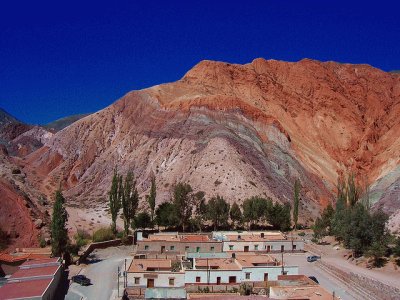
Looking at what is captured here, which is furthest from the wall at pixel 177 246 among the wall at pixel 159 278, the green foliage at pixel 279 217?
the green foliage at pixel 279 217

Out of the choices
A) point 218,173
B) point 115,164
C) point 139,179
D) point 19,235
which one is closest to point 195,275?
point 19,235

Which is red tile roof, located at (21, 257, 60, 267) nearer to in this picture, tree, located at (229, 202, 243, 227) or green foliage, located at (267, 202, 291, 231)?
tree, located at (229, 202, 243, 227)

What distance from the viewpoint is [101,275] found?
42.2 metres

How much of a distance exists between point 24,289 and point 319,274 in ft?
82.5

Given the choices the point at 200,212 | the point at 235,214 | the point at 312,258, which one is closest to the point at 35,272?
the point at 312,258

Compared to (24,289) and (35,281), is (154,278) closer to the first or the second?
(35,281)

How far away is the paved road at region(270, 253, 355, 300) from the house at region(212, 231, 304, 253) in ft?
3.50

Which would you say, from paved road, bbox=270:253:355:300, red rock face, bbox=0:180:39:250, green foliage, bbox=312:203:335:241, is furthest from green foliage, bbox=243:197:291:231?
red rock face, bbox=0:180:39:250

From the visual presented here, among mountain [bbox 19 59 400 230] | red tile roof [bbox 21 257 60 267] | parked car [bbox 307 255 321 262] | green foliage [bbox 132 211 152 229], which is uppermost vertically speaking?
mountain [bbox 19 59 400 230]

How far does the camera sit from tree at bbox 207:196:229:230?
5962cm

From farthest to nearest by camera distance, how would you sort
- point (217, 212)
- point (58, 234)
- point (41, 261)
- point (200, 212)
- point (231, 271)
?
point (200, 212) → point (217, 212) → point (58, 234) → point (41, 261) → point (231, 271)

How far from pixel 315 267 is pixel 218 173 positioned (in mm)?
31092

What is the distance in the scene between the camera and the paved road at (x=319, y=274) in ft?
127

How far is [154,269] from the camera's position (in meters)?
38.1
